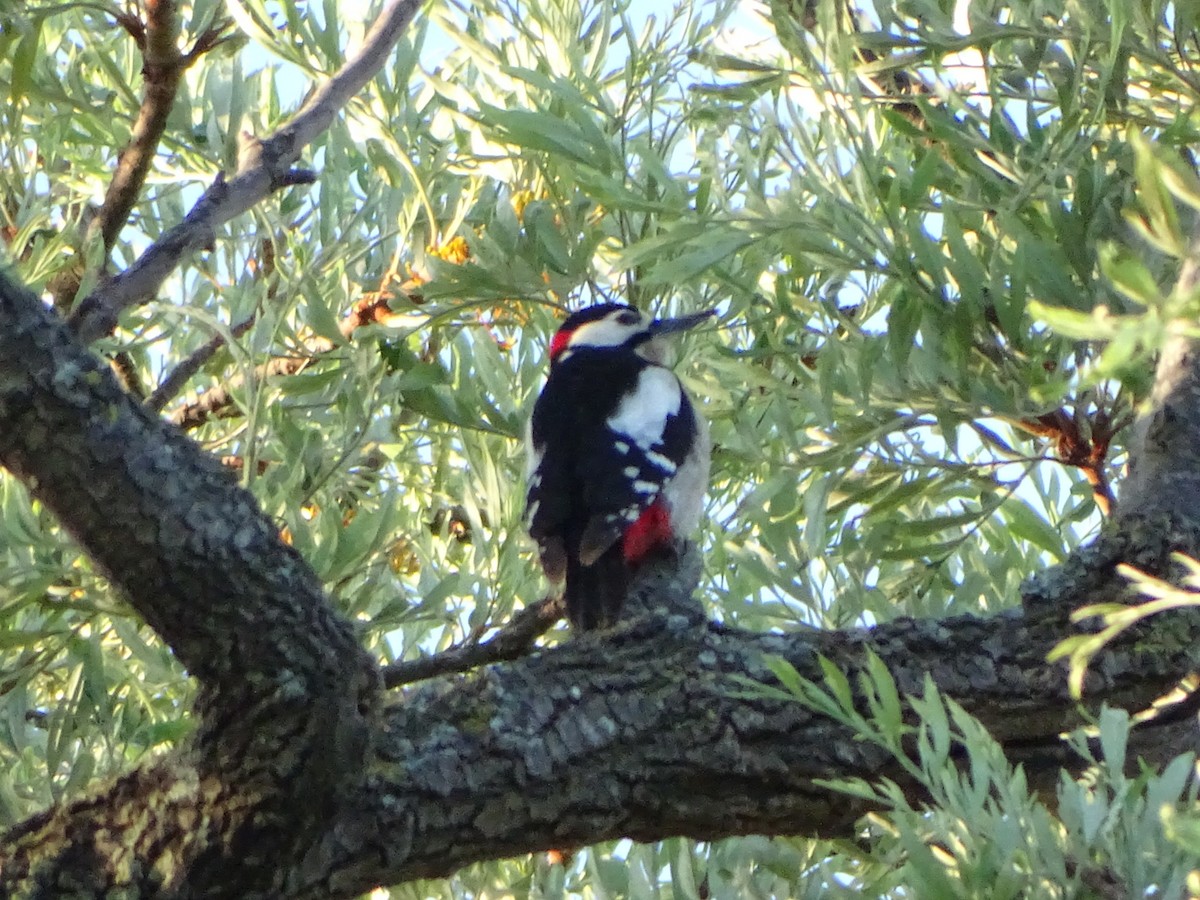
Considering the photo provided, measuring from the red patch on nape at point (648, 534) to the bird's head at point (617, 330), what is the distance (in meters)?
0.33

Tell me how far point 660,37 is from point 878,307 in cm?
64

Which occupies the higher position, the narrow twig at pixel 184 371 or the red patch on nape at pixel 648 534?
the narrow twig at pixel 184 371

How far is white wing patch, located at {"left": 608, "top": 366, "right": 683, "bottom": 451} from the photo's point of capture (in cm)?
304

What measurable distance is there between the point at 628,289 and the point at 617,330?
0.67m

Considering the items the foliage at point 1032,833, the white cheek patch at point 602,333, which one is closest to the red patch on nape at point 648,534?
the white cheek patch at point 602,333

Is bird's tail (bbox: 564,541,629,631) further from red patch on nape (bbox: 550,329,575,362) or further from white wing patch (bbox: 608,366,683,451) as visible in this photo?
red patch on nape (bbox: 550,329,575,362)

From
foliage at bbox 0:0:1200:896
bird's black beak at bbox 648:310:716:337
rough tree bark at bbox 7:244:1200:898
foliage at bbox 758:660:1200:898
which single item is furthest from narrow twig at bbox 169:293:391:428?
foliage at bbox 758:660:1200:898

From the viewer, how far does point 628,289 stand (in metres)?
2.59

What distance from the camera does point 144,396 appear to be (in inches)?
102

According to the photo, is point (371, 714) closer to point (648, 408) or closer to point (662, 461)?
point (662, 461)

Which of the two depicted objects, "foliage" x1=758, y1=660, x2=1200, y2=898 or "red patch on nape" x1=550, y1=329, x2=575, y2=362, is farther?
"red patch on nape" x1=550, y1=329, x2=575, y2=362

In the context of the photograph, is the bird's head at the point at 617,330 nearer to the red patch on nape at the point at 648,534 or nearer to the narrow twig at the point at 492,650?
the red patch on nape at the point at 648,534

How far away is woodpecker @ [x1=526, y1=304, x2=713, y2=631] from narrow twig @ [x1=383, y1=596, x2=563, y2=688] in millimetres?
62

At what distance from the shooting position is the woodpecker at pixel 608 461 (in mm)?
2609
